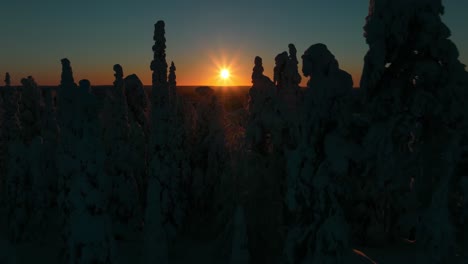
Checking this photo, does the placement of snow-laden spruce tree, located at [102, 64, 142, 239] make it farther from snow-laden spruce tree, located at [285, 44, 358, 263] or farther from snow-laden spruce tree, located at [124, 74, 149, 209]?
snow-laden spruce tree, located at [285, 44, 358, 263]

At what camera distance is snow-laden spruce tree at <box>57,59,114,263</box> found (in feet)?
37.1

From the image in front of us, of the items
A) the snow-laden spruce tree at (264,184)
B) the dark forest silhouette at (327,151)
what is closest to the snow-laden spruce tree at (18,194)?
the dark forest silhouette at (327,151)

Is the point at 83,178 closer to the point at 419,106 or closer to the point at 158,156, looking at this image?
the point at 158,156

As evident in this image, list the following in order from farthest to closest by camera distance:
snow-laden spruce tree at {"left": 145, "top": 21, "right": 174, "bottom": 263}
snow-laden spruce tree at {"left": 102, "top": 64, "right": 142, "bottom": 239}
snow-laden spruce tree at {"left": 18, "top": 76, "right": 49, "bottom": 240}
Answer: snow-laden spruce tree at {"left": 18, "top": 76, "right": 49, "bottom": 240}, snow-laden spruce tree at {"left": 102, "top": 64, "right": 142, "bottom": 239}, snow-laden spruce tree at {"left": 145, "top": 21, "right": 174, "bottom": 263}

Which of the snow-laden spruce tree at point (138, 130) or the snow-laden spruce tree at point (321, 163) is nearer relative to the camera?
the snow-laden spruce tree at point (321, 163)

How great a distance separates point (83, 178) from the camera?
37.7 ft

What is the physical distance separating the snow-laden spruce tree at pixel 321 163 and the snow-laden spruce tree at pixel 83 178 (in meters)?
5.69

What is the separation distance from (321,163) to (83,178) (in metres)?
7.00

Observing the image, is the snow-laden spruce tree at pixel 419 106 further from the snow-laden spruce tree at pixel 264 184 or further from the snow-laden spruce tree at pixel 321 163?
the snow-laden spruce tree at pixel 264 184

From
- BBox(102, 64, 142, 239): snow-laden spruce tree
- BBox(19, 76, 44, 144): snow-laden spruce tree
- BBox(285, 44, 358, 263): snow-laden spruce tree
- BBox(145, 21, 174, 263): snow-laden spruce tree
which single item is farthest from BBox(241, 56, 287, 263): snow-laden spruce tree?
BBox(19, 76, 44, 144): snow-laden spruce tree

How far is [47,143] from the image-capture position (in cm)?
3344

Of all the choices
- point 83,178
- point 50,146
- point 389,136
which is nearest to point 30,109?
point 50,146

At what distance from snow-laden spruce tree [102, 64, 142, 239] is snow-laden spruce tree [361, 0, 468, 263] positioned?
22.6 meters

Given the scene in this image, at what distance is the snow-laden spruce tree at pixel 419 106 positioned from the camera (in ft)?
29.0
